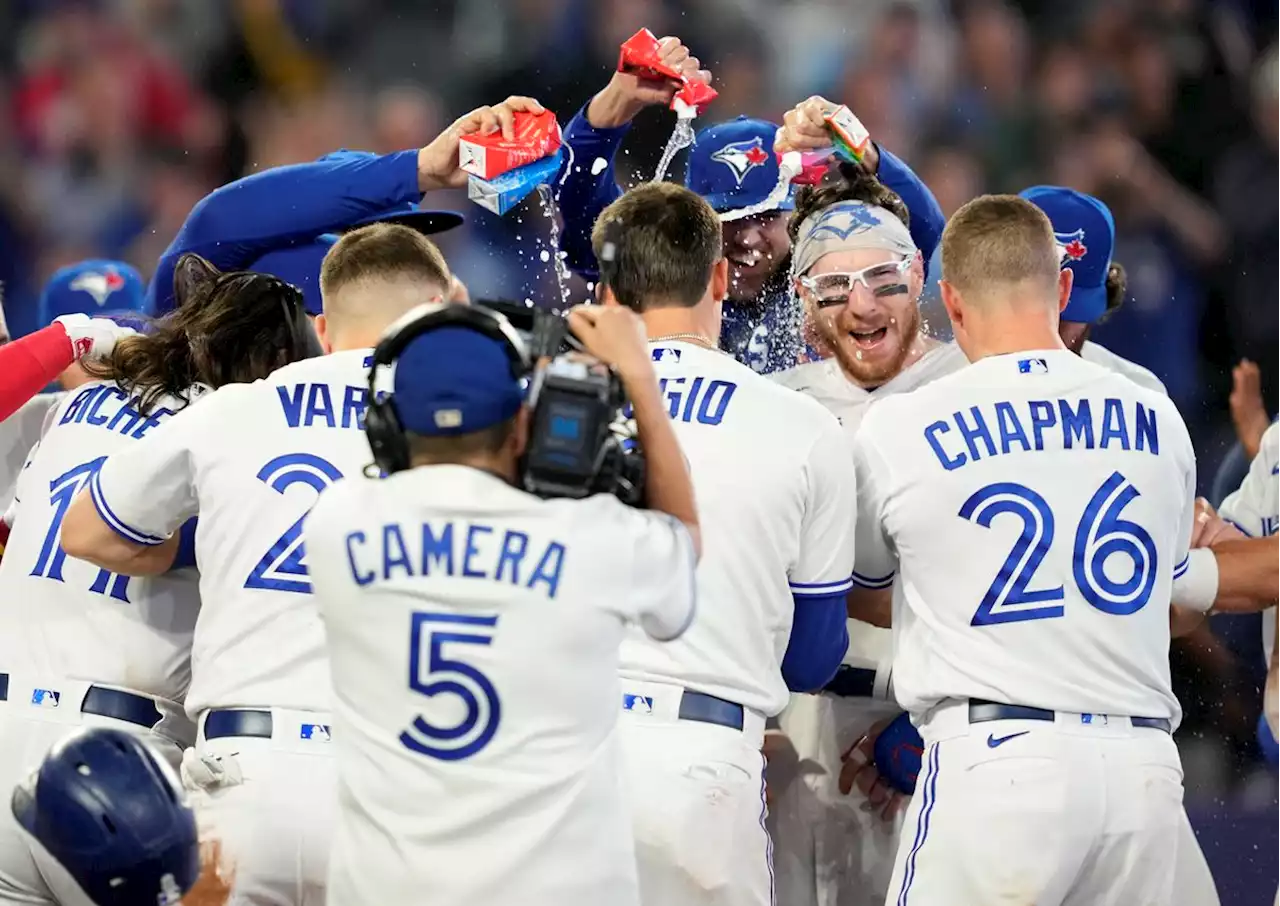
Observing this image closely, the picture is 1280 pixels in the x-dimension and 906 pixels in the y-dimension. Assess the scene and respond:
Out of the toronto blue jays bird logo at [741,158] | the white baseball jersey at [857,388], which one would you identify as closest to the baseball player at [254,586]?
the white baseball jersey at [857,388]

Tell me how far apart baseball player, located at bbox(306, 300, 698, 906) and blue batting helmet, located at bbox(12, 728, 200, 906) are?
1.28 ft

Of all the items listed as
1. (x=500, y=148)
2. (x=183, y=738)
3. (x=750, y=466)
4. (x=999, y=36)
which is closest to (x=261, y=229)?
(x=500, y=148)

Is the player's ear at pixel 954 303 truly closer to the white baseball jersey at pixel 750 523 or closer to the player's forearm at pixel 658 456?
→ the white baseball jersey at pixel 750 523

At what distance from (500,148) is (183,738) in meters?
1.80

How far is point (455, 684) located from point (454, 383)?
0.45 m

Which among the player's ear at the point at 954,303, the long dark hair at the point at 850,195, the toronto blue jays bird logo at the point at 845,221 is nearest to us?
the player's ear at the point at 954,303

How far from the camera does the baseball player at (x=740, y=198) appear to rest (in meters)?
5.00

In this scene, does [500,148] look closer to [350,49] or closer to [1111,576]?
[1111,576]

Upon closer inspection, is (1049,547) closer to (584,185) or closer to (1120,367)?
(1120,367)

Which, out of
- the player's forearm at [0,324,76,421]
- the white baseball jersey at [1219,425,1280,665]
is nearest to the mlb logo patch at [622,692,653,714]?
the player's forearm at [0,324,76,421]

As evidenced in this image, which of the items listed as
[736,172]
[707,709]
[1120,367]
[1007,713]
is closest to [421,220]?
[736,172]

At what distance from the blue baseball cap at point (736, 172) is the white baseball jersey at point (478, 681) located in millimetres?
2642

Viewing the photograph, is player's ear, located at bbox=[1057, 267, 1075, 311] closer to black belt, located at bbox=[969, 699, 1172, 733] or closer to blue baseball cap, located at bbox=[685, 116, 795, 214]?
black belt, located at bbox=[969, 699, 1172, 733]

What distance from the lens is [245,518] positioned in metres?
3.24
